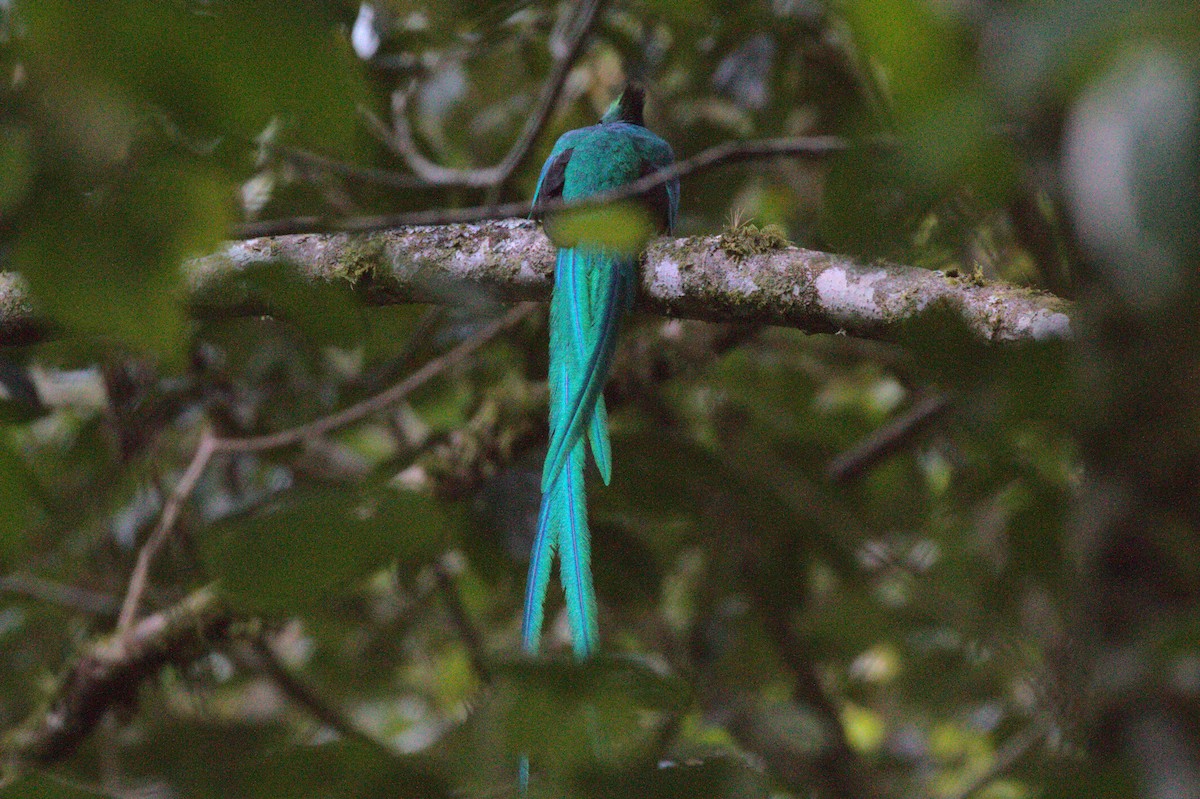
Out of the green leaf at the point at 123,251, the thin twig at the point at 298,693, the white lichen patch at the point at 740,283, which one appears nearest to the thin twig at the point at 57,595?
the thin twig at the point at 298,693

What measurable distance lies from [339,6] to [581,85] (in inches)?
112

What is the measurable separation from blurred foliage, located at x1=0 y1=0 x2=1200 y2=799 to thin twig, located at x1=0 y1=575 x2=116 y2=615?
0.01 m

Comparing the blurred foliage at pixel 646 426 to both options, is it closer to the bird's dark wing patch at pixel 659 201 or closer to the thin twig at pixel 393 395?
the thin twig at pixel 393 395

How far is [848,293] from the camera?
1628 millimetres

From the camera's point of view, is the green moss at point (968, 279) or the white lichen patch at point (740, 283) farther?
the white lichen patch at point (740, 283)

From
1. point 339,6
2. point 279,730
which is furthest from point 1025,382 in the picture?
point 279,730

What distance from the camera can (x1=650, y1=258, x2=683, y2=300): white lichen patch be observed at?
1.83m

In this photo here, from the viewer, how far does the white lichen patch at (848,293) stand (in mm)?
1604

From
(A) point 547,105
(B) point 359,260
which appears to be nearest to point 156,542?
(B) point 359,260

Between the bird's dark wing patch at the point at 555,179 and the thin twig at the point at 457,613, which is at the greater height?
the bird's dark wing patch at the point at 555,179

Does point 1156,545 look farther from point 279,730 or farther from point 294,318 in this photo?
point 279,730

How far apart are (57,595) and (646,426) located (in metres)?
1.58

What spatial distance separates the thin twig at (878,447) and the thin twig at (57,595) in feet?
6.41

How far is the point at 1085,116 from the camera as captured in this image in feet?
1.71
